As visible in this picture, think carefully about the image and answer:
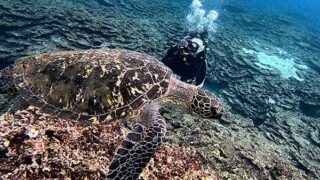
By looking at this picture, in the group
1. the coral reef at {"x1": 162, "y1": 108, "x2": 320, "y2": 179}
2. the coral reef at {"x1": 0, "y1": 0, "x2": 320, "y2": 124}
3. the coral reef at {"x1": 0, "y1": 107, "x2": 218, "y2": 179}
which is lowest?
the coral reef at {"x1": 0, "y1": 0, "x2": 320, "y2": 124}

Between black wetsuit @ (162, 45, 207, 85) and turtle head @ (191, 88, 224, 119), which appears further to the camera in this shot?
black wetsuit @ (162, 45, 207, 85)

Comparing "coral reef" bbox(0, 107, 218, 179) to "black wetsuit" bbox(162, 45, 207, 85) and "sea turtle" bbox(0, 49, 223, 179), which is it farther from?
"black wetsuit" bbox(162, 45, 207, 85)

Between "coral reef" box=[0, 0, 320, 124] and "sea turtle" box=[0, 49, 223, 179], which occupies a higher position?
"sea turtle" box=[0, 49, 223, 179]

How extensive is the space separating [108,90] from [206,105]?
118 cm

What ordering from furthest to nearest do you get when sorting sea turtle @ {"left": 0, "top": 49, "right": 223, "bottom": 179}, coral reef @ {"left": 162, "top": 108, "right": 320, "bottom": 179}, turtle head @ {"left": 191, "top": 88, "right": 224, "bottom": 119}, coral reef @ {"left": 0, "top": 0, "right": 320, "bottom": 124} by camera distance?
coral reef @ {"left": 0, "top": 0, "right": 320, "bottom": 124}
coral reef @ {"left": 162, "top": 108, "right": 320, "bottom": 179}
turtle head @ {"left": 191, "top": 88, "right": 224, "bottom": 119}
sea turtle @ {"left": 0, "top": 49, "right": 223, "bottom": 179}

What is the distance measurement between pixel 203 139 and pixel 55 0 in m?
9.67

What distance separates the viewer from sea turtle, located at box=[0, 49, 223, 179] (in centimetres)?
290

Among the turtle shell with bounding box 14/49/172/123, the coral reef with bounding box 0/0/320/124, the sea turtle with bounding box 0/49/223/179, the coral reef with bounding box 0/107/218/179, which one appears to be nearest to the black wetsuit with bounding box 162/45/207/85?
the sea turtle with bounding box 0/49/223/179

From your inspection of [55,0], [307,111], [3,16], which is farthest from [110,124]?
[55,0]

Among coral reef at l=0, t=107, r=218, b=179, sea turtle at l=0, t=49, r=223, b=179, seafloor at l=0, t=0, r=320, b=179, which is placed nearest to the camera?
coral reef at l=0, t=107, r=218, b=179

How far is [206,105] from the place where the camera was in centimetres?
321

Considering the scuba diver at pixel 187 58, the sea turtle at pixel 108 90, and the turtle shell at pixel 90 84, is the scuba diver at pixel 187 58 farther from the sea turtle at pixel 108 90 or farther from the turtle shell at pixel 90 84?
the turtle shell at pixel 90 84

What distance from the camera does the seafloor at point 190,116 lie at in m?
2.33

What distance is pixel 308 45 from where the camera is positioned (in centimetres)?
1677
